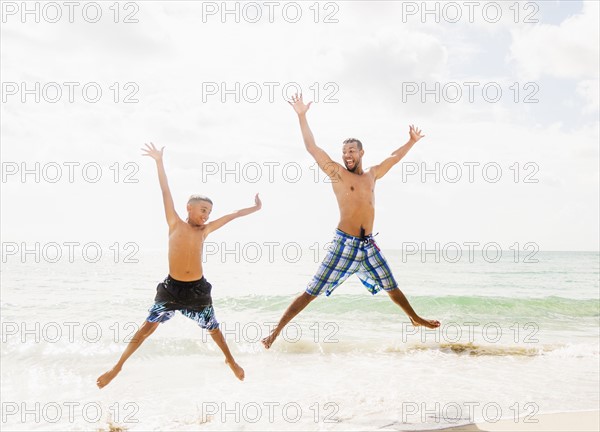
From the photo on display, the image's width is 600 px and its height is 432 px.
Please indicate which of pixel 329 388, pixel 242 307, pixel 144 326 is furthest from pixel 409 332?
pixel 144 326

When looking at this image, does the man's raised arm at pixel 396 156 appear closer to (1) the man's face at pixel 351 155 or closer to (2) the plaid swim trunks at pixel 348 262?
(1) the man's face at pixel 351 155

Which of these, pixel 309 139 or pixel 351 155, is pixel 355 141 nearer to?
pixel 351 155

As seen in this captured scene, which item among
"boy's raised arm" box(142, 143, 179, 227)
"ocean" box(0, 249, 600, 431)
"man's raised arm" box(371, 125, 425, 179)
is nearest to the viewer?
"boy's raised arm" box(142, 143, 179, 227)

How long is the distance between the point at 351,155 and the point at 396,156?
2.69 ft

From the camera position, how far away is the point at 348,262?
5594 mm

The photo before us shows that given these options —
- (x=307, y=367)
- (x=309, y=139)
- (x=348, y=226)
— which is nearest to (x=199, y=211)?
(x=309, y=139)

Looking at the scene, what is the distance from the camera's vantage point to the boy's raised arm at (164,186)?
522 cm

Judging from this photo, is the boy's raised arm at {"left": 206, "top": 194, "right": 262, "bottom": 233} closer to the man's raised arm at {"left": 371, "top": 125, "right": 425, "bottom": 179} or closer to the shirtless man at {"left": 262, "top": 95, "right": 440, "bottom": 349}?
the shirtless man at {"left": 262, "top": 95, "right": 440, "bottom": 349}

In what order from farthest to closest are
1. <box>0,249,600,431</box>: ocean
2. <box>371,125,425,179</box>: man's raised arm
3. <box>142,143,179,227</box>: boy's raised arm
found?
<box>0,249,600,431</box>: ocean
<box>371,125,425,179</box>: man's raised arm
<box>142,143,179,227</box>: boy's raised arm

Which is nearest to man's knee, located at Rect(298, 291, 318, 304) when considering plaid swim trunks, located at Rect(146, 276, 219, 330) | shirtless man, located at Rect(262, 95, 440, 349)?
shirtless man, located at Rect(262, 95, 440, 349)

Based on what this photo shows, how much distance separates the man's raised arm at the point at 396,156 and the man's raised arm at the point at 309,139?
2.33 feet

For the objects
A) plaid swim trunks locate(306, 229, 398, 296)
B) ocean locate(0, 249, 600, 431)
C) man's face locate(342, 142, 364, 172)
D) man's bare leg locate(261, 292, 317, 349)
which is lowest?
ocean locate(0, 249, 600, 431)

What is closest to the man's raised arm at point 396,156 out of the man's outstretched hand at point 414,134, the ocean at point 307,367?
the man's outstretched hand at point 414,134

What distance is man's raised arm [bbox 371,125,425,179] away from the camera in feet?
19.4
